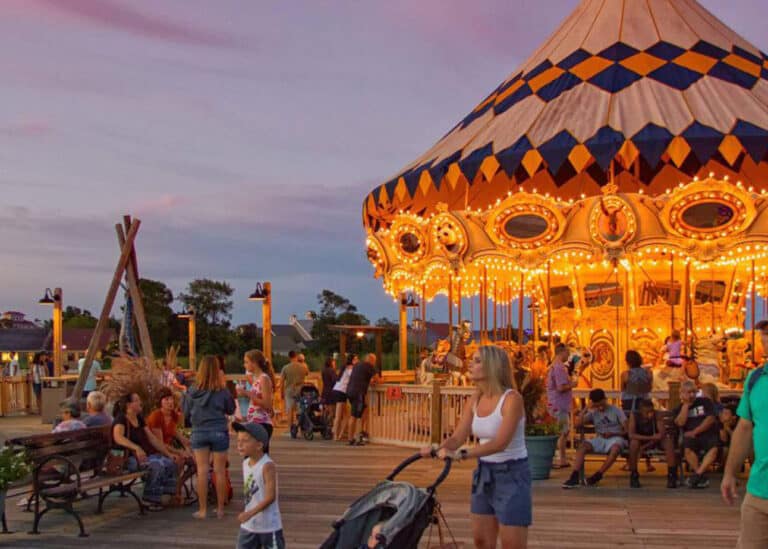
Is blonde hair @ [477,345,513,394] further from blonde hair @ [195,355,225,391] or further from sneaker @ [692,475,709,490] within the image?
sneaker @ [692,475,709,490]

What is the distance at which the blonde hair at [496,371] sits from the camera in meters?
5.51

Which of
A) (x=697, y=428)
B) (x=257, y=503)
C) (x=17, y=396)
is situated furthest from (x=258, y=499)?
(x=17, y=396)

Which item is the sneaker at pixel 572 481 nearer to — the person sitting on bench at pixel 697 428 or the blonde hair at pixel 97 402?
the person sitting on bench at pixel 697 428

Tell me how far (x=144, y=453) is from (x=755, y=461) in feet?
21.1

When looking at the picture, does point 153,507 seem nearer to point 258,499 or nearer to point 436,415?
point 258,499

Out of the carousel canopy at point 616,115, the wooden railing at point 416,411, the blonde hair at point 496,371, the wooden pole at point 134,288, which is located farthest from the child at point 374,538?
the carousel canopy at point 616,115

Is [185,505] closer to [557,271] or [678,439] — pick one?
[678,439]

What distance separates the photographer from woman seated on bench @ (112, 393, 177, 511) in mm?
9641

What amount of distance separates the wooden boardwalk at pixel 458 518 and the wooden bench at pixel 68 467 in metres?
0.23

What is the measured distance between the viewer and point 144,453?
Answer: 9.77m

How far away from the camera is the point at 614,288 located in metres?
20.9

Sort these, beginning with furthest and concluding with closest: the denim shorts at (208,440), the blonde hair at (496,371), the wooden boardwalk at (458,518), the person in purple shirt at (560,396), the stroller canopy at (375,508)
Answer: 1. the person in purple shirt at (560,396)
2. the denim shorts at (208,440)
3. the wooden boardwalk at (458,518)
4. the blonde hair at (496,371)
5. the stroller canopy at (375,508)

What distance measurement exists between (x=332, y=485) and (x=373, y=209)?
1036 centimetres

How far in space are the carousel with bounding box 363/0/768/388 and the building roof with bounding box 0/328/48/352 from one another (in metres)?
49.1
